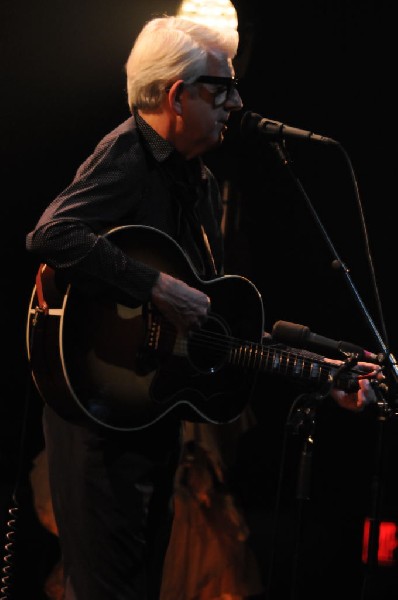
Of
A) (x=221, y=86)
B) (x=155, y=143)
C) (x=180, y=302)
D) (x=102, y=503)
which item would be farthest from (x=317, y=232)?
(x=102, y=503)

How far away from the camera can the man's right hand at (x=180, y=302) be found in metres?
2.17

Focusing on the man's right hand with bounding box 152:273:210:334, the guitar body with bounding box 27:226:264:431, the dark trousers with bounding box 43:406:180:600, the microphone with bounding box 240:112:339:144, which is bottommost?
the dark trousers with bounding box 43:406:180:600

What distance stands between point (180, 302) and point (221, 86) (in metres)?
0.68

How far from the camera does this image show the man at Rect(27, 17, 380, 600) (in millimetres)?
2096

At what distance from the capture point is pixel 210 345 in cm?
238

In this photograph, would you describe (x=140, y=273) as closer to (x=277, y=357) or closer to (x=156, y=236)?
(x=156, y=236)

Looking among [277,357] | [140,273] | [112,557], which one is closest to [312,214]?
[277,357]

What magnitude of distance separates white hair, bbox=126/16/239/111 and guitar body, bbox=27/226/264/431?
45 cm

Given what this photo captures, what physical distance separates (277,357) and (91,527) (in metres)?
0.76

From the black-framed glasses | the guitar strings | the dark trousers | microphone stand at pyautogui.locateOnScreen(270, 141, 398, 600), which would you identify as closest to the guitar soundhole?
the guitar strings

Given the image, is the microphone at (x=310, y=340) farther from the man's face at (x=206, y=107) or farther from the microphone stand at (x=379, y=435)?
the man's face at (x=206, y=107)

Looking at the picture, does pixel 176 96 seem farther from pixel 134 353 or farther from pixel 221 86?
pixel 134 353

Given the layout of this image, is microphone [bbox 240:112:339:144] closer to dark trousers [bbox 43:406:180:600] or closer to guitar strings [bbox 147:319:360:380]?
guitar strings [bbox 147:319:360:380]

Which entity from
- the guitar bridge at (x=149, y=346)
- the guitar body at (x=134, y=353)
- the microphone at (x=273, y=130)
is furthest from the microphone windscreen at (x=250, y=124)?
the guitar bridge at (x=149, y=346)
